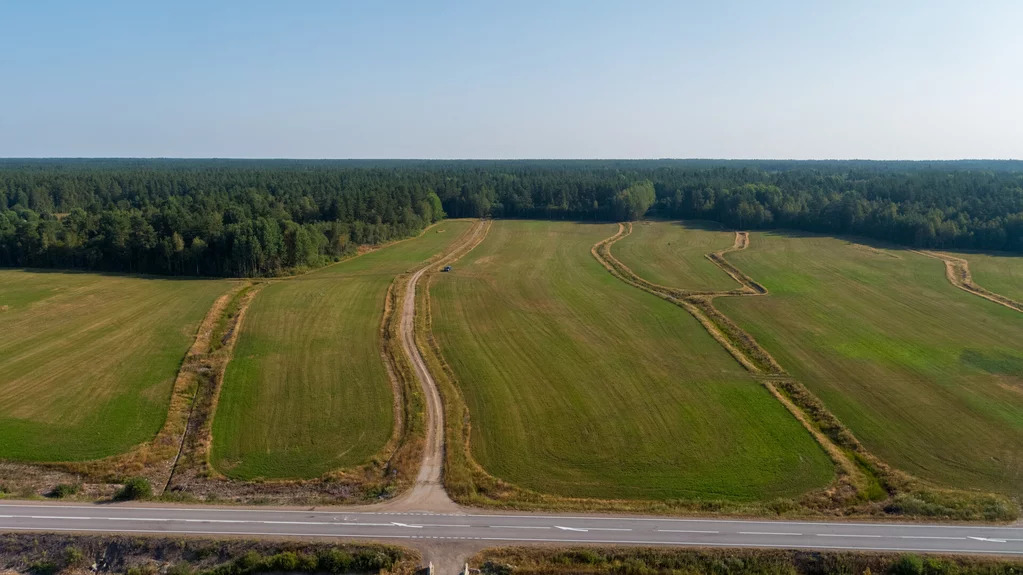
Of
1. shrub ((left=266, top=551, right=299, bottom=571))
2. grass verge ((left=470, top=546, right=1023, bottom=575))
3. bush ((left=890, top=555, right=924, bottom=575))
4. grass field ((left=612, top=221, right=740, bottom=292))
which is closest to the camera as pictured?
bush ((left=890, top=555, right=924, bottom=575))

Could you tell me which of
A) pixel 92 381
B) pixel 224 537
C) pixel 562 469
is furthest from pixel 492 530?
pixel 92 381

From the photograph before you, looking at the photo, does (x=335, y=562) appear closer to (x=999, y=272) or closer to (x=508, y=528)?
(x=508, y=528)

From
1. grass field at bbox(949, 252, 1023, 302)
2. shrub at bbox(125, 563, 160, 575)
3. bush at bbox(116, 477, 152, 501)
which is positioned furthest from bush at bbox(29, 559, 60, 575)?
grass field at bbox(949, 252, 1023, 302)

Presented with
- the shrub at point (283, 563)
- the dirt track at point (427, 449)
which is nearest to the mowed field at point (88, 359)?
the shrub at point (283, 563)

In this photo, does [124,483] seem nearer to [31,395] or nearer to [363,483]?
[363,483]

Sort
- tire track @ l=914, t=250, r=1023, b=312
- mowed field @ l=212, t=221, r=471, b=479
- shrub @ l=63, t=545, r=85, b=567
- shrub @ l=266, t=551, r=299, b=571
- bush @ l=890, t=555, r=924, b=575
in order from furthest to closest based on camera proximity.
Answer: tire track @ l=914, t=250, r=1023, b=312 < mowed field @ l=212, t=221, r=471, b=479 < shrub @ l=63, t=545, r=85, b=567 < shrub @ l=266, t=551, r=299, b=571 < bush @ l=890, t=555, r=924, b=575

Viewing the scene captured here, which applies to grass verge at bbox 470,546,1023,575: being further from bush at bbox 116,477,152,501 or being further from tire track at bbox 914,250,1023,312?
tire track at bbox 914,250,1023,312
